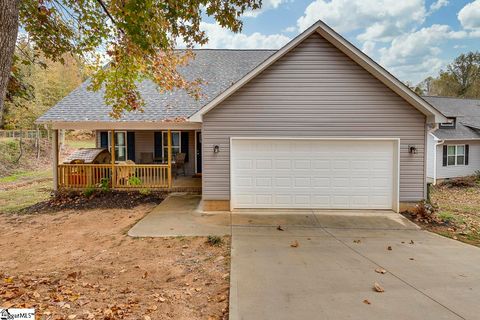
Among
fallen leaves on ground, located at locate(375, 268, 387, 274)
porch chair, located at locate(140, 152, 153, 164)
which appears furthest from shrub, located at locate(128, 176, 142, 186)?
fallen leaves on ground, located at locate(375, 268, 387, 274)

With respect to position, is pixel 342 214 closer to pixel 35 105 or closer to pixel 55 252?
pixel 55 252

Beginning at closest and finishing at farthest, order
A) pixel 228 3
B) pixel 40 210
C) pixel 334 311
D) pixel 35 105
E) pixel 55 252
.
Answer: pixel 334 311
pixel 55 252
pixel 228 3
pixel 40 210
pixel 35 105

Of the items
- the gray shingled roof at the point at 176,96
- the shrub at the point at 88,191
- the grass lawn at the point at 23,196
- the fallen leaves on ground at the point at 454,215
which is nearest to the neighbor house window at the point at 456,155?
the fallen leaves on ground at the point at 454,215

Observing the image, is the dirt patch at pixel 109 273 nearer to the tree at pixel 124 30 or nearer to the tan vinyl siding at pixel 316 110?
the tan vinyl siding at pixel 316 110

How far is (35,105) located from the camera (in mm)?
21000

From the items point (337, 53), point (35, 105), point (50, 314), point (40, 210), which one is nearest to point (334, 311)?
point (50, 314)

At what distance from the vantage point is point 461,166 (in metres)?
19.2

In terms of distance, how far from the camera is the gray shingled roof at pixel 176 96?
1095 centimetres

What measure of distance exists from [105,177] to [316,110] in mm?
8293

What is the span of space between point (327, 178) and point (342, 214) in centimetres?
113

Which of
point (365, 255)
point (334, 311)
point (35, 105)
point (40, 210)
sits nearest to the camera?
point (334, 311)

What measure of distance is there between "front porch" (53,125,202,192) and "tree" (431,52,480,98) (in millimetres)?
44060

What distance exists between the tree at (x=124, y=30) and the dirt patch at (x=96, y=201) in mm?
3183

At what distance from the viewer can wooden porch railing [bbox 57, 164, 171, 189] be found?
11.1 metres
